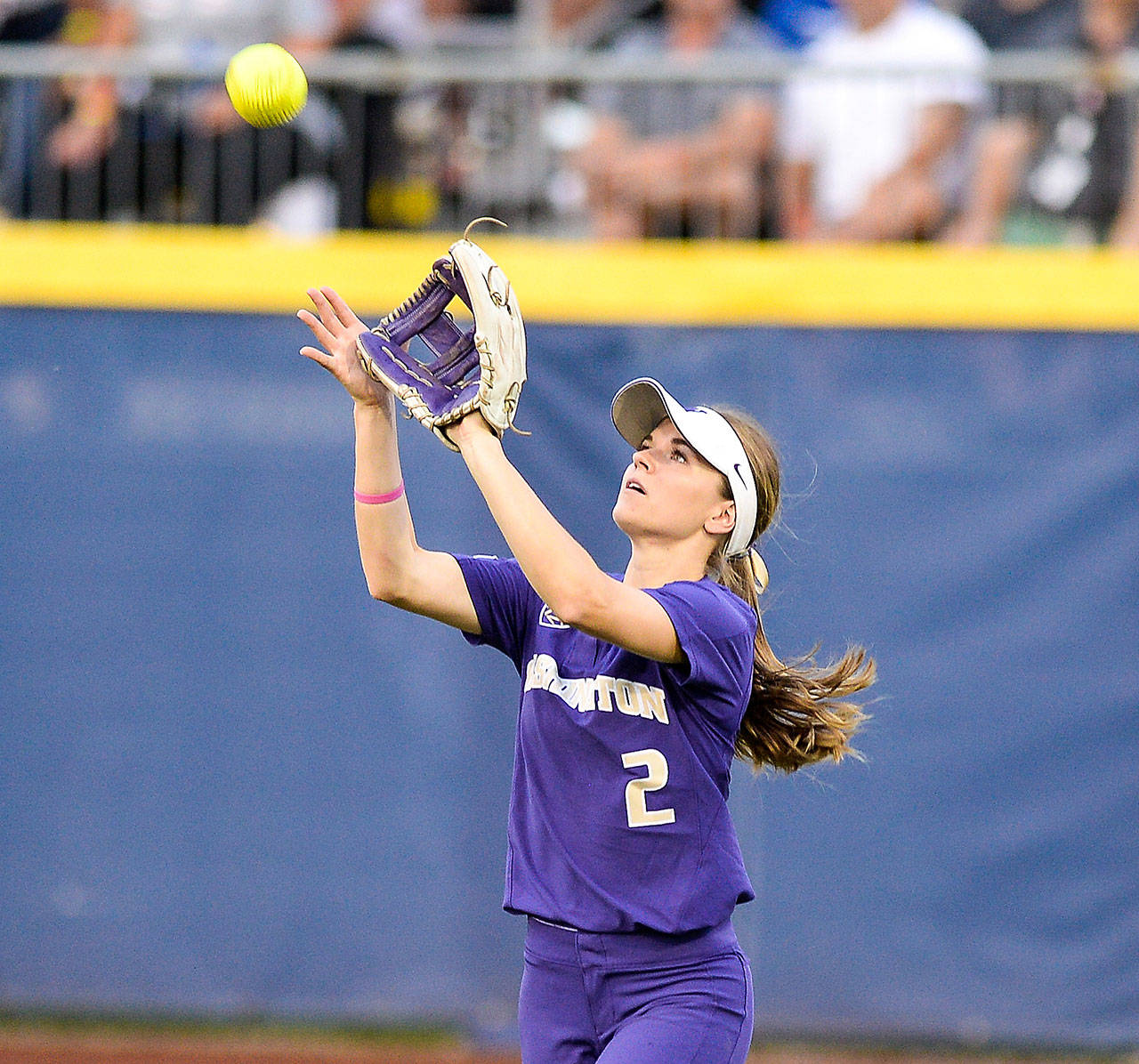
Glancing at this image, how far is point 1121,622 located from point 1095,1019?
4.77 feet

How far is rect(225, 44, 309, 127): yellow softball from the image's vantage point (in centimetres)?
350

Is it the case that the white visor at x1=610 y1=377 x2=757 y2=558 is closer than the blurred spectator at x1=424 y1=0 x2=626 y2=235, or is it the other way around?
the white visor at x1=610 y1=377 x2=757 y2=558

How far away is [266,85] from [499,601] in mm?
1281

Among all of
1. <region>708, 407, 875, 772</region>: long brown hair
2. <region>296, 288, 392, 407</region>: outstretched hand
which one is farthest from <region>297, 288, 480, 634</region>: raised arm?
<region>708, 407, 875, 772</region>: long brown hair

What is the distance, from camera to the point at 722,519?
322 cm

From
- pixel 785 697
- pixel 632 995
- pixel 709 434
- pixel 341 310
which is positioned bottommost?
pixel 632 995

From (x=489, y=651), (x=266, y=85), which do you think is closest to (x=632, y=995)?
(x=266, y=85)

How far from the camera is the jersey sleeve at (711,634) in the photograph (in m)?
2.96

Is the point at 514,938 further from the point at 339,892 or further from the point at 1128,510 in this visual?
the point at 1128,510

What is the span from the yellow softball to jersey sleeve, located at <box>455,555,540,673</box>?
1.12m

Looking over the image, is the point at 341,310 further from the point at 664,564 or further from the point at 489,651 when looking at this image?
the point at 489,651

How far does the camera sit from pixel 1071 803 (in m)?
5.66

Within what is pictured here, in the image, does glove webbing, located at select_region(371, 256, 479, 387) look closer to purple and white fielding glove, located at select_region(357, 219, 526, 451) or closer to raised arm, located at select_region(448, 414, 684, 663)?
purple and white fielding glove, located at select_region(357, 219, 526, 451)

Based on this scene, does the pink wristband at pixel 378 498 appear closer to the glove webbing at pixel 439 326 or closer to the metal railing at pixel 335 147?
the glove webbing at pixel 439 326
